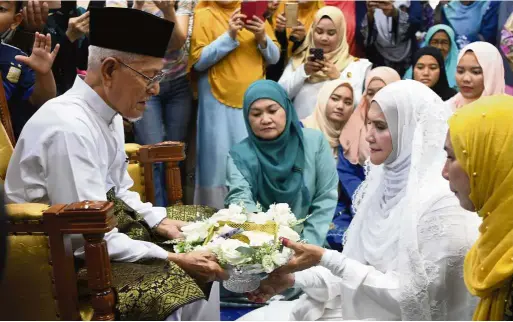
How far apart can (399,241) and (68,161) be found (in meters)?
1.27

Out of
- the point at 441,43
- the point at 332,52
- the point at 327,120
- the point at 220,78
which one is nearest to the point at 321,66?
the point at 332,52

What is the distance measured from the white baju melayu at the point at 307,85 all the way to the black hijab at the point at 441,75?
0.38 metres

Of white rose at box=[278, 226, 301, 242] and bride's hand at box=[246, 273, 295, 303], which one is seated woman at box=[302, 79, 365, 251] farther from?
white rose at box=[278, 226, 301, 242]

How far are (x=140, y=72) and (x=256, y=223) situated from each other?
775 mm

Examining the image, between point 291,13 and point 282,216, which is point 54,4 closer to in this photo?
point 291,13

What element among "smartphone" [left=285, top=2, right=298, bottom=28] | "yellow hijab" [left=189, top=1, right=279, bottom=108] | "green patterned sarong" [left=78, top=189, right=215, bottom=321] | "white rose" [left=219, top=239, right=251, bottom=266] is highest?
"smartphone" [left=285, top=2, right=298, bottom=28]

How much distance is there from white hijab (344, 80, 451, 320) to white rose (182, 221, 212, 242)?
2.32ft

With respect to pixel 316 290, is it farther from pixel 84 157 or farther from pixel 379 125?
pixel 84 157

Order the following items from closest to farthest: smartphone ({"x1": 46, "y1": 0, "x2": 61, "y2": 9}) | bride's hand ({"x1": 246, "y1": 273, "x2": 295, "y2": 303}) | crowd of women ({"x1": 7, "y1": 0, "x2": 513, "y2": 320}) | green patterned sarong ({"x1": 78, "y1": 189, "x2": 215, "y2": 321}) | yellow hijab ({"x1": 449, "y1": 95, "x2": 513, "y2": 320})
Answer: yellow hijab ({"x1": 449, "y1": 95, "x2": 513, "y2": 320}) → crowd of women ({"x1": 7, "y1": 0, "x2": 513, "y2": 320}) → green patterned sarong ({"x1": 78, "y1": 189, "x2": 215, "y2": 321}) → bride's hand ({"x1": 246, "y1": 273, "x2": 295, "y2": 303}) → smartphone ({"x1": 46, "y1": 0, "x2": 61, "y2": 9})

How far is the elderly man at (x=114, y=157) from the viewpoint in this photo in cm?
246

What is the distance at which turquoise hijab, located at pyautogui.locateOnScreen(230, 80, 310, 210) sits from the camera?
13.1ft

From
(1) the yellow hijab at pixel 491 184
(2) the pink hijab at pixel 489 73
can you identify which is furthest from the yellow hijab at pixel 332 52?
(1) the yellow hijab at pixel 491 184

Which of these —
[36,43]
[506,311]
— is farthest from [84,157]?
[506,311]

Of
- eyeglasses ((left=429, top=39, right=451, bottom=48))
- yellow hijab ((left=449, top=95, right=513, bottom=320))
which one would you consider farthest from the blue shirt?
eyeglasses ((left=429, top=39, right=451, bottom=48))
